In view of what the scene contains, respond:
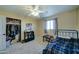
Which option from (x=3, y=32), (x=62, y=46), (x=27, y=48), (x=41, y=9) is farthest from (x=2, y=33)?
(x=62, y=46)

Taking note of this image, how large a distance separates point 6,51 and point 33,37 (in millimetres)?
656

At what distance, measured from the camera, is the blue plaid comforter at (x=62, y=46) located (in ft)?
6.31

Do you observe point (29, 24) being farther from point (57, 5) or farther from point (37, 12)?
point (57, 5)

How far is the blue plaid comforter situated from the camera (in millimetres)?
1923

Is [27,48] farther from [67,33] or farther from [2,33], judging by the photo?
[67,33]

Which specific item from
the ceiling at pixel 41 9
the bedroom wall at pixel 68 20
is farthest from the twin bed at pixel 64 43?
the ceiling at pixel 41 9

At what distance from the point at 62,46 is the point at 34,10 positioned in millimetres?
974

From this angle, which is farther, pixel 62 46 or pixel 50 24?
pixel 50 24

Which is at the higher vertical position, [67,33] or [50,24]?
[50,24]

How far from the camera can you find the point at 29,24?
7.11 feet

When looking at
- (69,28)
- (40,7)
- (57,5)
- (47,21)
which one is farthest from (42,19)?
(69,28)

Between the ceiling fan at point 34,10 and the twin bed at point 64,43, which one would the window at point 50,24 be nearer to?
the twin bed at point 64,43

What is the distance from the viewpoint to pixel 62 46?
6.54ft
